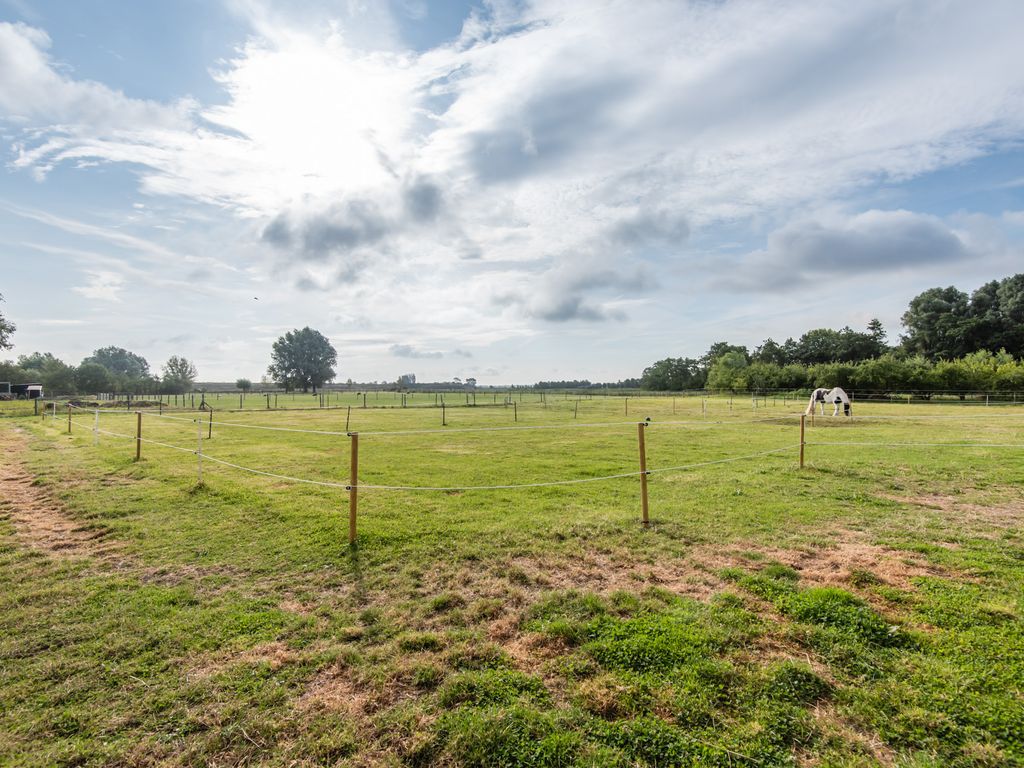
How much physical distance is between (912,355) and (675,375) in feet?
125

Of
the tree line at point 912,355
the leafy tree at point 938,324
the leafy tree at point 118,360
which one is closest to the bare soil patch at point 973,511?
the tree line at point 912,355

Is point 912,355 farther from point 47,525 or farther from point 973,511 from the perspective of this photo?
point 47,525

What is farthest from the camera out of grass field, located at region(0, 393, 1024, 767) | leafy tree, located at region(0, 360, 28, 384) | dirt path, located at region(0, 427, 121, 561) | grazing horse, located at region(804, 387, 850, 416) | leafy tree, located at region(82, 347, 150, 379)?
leafy tree, located at region(82, 347, 150, 379)

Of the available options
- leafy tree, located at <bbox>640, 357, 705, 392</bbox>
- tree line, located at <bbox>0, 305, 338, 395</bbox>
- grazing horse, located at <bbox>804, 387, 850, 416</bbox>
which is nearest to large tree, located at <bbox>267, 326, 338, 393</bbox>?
tree line, located at <bbox>0, 305, 338, 395</bbox>

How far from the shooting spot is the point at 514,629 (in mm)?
3895

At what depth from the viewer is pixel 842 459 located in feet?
39.6

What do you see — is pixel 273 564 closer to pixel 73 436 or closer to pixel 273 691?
pixel 273 691

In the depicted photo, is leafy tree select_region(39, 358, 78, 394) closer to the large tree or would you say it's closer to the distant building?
the distant building

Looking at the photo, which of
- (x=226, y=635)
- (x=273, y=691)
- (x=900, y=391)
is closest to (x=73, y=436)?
(x=226, y=635)

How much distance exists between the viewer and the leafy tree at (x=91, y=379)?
72.4 meters

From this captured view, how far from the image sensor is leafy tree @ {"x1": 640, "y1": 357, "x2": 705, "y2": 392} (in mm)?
95150

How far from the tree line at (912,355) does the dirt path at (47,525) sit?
Result: 65533 millimetres

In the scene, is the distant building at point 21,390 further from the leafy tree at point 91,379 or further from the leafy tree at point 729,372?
the leafy tree at point 729,372

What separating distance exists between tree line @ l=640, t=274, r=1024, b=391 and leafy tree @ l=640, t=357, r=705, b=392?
0.20 m
